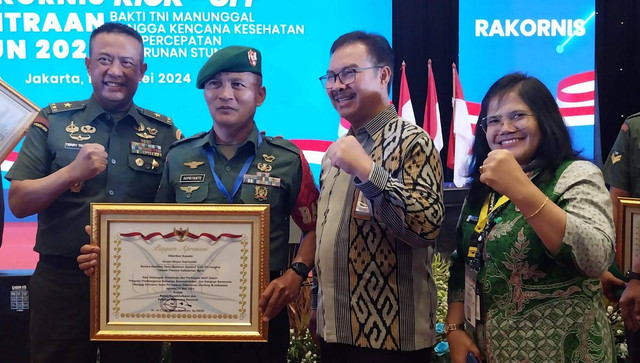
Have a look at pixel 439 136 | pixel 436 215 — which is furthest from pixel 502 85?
pixel 439 136

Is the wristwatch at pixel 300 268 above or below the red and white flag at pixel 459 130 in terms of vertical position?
below

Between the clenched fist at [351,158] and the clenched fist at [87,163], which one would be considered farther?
the clenched fist at [87,163]

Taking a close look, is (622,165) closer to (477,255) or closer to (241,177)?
(477,255)

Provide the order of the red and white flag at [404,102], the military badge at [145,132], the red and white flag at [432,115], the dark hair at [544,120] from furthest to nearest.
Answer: the red and white flag at [432,115] → the red and white flag at [404,102] → the military badge at [145,132] → the dark hair at [544,120]

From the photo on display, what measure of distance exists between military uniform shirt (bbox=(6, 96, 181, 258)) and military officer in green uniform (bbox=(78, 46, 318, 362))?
207mm

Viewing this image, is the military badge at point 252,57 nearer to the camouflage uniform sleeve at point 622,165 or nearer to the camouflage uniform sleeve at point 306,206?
the camouflage uniform sleeve at point 306,206

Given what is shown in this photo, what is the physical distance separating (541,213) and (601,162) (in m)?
5.16

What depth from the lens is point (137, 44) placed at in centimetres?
277

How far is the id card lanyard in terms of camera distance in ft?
6.47

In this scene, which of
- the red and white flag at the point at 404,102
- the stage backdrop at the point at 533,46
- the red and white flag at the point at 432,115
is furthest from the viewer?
the stage backdrop at the point at 533,46

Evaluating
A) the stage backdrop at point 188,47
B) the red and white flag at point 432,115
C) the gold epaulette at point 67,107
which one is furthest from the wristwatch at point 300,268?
the red and white flag at point 432,115

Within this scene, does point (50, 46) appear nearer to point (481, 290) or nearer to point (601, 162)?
point (481, 290)

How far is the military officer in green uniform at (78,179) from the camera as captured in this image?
262 centimetres

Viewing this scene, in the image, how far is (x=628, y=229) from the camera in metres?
2.69
